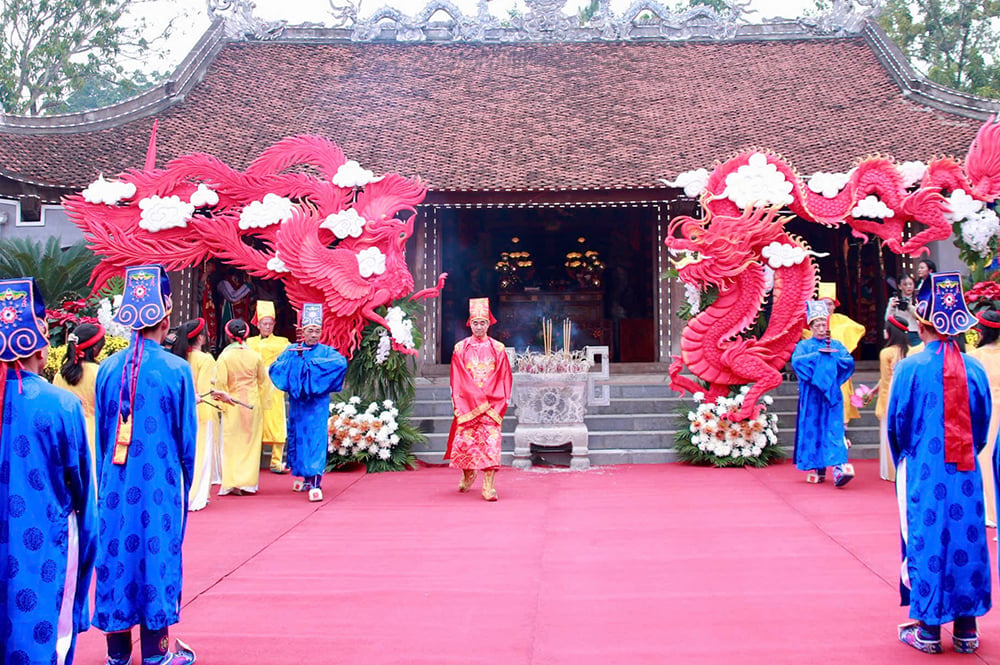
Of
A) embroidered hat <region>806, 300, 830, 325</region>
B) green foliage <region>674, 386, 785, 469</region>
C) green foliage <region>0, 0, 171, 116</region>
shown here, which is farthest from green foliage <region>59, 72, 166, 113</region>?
embroidered hat <region>806, 300, 830, 325</region>

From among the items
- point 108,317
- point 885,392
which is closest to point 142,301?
point 885,392

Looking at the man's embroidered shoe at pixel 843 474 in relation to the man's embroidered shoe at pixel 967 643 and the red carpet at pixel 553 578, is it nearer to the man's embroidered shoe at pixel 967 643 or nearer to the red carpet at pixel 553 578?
the red carpet at pixel 553 578

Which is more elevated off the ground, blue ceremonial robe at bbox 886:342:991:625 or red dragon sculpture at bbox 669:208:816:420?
red dragon sculpture at bbox 669:208:816:420

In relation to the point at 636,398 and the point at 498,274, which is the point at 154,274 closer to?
the point at 636,398

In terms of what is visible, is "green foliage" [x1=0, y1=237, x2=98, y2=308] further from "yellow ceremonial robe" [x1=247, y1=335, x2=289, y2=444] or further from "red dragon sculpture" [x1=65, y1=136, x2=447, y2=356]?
"yellow ceremonial robe" [x1=247, y1=335, x2=289, y2=444]

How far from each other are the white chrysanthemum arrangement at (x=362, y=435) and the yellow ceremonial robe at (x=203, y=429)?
52.6 inches

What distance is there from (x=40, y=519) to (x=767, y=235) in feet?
22.8

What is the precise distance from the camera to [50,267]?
1091 cm

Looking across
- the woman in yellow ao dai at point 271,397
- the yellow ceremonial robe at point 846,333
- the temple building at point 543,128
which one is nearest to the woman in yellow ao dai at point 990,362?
A: the yellow ceremonial robe at point 846,333

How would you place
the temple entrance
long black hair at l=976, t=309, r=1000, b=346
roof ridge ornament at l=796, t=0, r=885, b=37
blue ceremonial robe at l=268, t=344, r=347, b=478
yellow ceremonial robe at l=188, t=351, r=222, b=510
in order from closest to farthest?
1. long black hair at l=976, t=309, r=1000, b=346
2. yellow ceremonial robe at l=188, t=351, r=222, b=510
3. blue ceremonial robe at l=268, t=344, r=347, b=478
4. the temple entrance
5. roof ridge ornament at l=796, t=0, r=885, b=37

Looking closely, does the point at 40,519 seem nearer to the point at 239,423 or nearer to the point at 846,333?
the point at 239,423

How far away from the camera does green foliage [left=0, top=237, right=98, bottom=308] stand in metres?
10.9

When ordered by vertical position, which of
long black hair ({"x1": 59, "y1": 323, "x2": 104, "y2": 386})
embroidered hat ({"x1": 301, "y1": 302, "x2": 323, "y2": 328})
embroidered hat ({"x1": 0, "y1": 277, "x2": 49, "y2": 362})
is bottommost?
long black hair ({"x1": 59, "y1": 323, "x2": 104, "y2": 386})

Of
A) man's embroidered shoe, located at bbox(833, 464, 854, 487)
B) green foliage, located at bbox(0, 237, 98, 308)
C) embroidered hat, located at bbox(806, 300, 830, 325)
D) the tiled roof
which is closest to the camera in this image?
man's embroidered shoe, located at bbox(833, 464, 854, 487)
